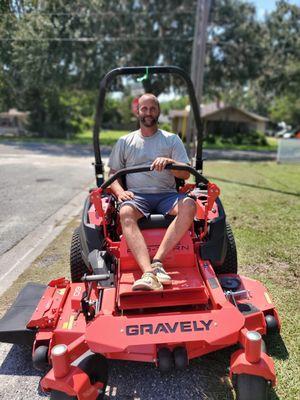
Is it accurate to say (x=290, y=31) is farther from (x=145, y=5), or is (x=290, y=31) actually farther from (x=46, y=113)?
(x=46, y=113)

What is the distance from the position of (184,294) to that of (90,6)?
65.4 feet

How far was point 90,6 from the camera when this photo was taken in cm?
1950

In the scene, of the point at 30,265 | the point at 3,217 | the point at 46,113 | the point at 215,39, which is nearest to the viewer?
the point at 30,265

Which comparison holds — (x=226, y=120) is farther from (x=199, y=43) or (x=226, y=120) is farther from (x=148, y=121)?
(x=148, y=121)

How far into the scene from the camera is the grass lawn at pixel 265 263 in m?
2.55

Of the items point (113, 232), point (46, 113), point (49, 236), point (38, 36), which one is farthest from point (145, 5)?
point (113, 232)

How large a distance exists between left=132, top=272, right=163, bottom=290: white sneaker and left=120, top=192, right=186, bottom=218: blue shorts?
0.65 m

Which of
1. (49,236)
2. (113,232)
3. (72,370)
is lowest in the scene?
(49,236)

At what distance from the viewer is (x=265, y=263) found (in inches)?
173

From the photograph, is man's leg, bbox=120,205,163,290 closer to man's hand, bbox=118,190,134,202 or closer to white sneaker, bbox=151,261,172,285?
white sneaker, bbox=151,261,172,285

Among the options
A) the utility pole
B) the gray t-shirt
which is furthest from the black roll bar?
the utility pole

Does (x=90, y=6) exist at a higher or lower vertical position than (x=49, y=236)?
higher

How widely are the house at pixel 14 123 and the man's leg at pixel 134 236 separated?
1279 inches

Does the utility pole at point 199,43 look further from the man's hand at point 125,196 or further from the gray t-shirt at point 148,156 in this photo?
the man's hand at point 125,196
